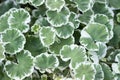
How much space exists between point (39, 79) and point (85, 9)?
350mm

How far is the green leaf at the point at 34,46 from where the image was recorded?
4.29 ft

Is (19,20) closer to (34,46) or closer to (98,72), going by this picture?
(34,46)

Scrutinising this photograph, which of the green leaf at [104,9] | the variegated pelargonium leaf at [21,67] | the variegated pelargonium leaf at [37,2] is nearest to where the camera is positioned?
the variegated pelargonium leaf at [21,67]

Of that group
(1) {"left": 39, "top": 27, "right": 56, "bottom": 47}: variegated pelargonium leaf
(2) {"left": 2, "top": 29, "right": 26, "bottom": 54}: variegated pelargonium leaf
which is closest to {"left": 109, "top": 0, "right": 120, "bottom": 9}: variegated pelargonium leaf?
(1) {"left": 39, "top": 27, "right": 56, "bottom": 47}: variegated pelargonium leaf

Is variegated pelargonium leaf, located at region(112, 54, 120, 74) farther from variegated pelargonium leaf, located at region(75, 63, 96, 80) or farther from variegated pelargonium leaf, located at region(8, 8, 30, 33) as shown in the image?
variegated pelargonium leaf, located at region(8, 8, 30, 33)

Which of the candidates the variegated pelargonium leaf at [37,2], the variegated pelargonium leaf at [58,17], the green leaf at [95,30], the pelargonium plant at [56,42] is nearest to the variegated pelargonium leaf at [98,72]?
the pelargonium plant at [56,42]

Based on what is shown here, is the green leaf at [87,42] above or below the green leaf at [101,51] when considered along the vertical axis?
above

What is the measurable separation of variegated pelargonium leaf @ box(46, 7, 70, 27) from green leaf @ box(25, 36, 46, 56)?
9 cm

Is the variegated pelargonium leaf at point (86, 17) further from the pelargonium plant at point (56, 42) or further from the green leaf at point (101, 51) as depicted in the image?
the green leaf at point (101, 51)

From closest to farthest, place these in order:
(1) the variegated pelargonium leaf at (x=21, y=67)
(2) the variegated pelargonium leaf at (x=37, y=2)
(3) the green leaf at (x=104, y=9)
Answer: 1. (1) the variegated pelargonium leaf at (x=21, y=67)
2. (2) the variegated pelargonium leaf at (x=37, y=2)
3. (3) the green leaf at (x=104, y=9)

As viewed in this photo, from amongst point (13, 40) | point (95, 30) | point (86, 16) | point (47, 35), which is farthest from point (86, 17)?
point (13, 40)

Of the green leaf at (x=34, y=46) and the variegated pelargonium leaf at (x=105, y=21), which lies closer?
the green leaf at (x=34, y=46)

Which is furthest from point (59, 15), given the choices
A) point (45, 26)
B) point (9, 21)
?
point (9, 21)

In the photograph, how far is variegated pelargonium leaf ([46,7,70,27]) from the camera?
132cm
